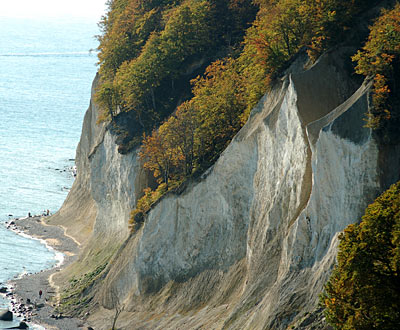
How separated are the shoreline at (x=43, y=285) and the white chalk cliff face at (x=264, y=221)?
12.2 ft

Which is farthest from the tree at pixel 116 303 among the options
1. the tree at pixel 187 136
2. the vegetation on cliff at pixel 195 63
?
the tree at pixel 187 136

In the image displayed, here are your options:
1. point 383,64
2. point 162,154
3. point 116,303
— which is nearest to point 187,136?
point 162,154

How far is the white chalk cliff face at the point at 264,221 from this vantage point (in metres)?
41.1

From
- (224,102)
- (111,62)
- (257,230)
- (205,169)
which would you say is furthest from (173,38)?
(257,230)

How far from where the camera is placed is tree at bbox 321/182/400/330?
3161 cm

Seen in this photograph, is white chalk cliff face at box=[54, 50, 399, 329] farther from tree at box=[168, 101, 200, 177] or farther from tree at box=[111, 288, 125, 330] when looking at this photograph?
tree at box=[168, 101, 200, 177]

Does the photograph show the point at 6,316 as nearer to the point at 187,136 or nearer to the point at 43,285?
the point at 43,285

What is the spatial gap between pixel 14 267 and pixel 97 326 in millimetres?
24723

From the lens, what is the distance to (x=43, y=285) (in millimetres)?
75812

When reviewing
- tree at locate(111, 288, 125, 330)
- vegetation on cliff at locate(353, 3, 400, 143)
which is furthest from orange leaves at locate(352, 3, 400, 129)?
tree at locate(111, 288, 125, 330)

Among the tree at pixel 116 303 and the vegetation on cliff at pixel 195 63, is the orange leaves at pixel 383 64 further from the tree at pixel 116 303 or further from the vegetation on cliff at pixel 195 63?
the tree at pixel 116 303

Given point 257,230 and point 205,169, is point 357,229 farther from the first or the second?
point 205,169

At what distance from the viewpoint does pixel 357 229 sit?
110ft

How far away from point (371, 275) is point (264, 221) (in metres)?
17.7
